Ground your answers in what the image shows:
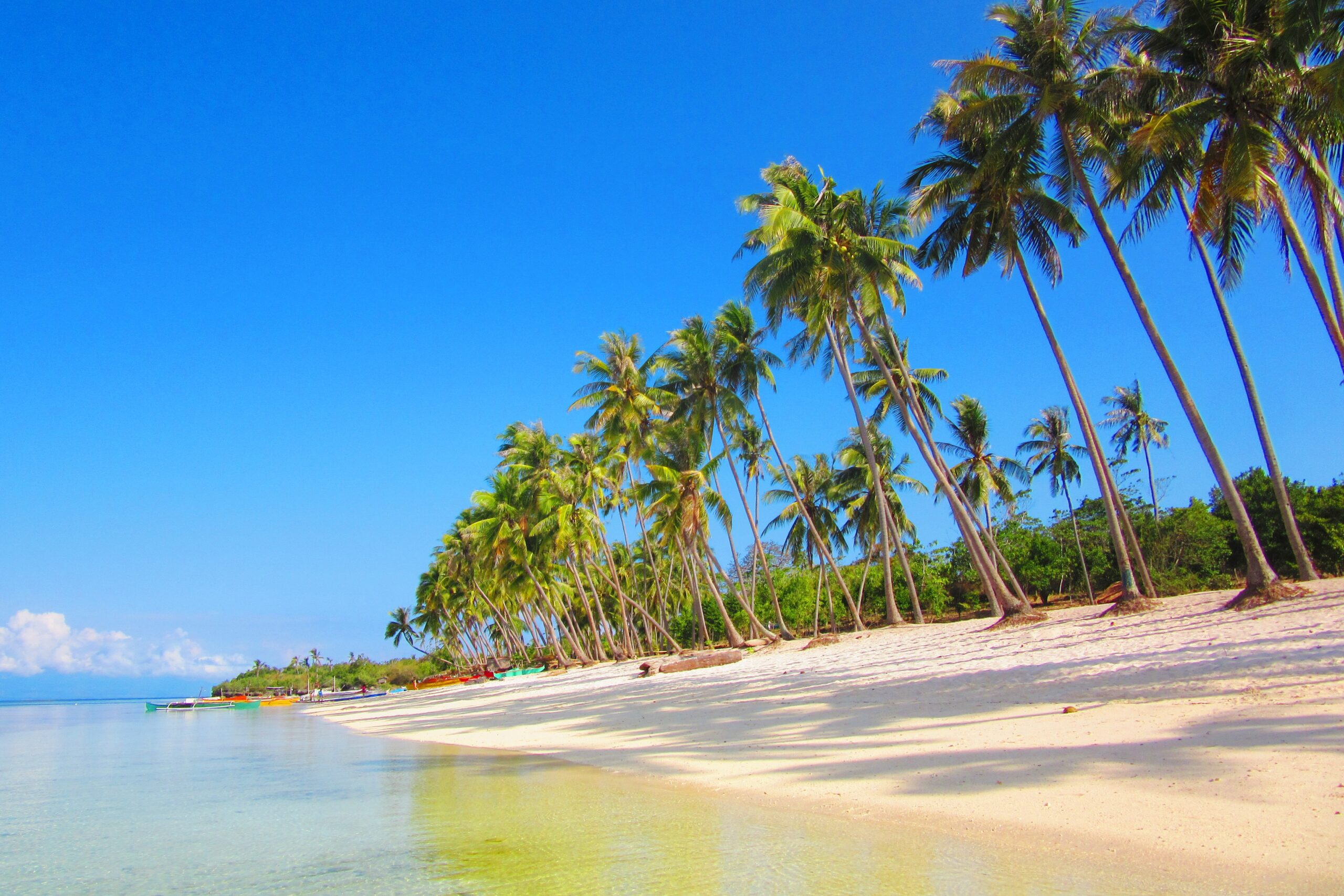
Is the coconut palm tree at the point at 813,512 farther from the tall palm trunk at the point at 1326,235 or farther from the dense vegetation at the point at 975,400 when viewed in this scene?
the tall palm trunk at the point at 1326,235

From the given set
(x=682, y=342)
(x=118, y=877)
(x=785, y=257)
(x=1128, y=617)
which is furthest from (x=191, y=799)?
(x=682, y=342)

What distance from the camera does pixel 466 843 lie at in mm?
6004

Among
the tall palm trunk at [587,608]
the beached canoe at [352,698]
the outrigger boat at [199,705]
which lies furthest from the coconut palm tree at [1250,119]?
the outrigger boat at [199,705]

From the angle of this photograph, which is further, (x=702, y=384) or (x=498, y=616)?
(x=498, y=616)

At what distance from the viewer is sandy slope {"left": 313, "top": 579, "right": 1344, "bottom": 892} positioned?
466cm

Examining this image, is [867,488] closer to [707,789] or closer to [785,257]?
[785,257]

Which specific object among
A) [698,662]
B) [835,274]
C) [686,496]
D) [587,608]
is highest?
[835,274]

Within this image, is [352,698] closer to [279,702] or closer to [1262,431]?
[279,702]

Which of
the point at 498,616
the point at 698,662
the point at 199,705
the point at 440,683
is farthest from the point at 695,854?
the point at 199,705

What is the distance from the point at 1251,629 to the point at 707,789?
8.63 meters

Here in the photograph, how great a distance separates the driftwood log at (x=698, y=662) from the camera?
22.1m

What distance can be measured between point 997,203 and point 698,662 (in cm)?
1509

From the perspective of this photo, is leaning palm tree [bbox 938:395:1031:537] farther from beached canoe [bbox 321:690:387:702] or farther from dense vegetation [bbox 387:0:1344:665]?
beached canoe [bbox 321:690:387:702]

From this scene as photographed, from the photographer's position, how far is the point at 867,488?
34.0 m
